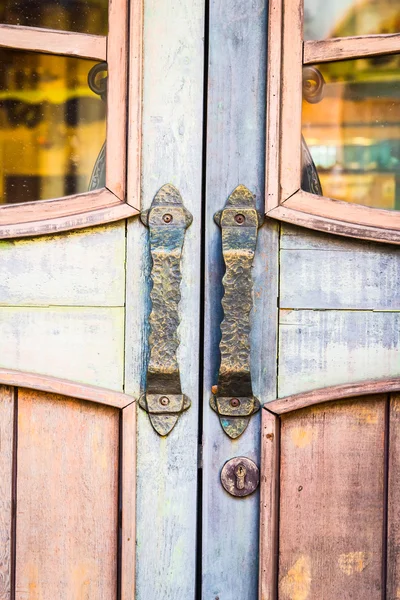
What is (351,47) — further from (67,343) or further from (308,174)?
(67,343)

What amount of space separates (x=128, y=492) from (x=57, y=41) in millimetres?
673

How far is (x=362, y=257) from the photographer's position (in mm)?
902

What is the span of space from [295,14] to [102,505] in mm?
778

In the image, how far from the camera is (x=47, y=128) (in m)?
0.93

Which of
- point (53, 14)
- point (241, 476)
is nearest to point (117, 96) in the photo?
point (53, 14)

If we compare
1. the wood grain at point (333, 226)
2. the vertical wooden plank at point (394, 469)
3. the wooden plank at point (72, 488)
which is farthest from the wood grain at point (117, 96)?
the vertical wooden plank at point (394, 469)

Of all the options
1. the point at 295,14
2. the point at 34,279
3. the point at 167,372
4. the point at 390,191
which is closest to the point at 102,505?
the point at 167,372

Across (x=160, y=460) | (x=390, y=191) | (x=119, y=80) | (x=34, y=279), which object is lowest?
(x=160, y=460)

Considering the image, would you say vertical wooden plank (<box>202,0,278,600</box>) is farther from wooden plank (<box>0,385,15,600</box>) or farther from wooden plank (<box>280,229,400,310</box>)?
wooden plank (<box>0,385,15,600</box>)

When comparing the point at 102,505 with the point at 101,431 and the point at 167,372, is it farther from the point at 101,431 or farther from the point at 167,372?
the point at 167,372

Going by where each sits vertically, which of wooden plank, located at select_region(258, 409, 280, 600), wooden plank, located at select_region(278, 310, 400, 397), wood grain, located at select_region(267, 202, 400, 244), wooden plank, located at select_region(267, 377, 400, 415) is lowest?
wooden plank, located at select_region(258, 409, 280, 600)

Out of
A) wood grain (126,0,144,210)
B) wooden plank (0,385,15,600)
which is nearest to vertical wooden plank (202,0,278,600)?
wood grain (126,0,144,210)

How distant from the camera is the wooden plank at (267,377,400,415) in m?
0.89

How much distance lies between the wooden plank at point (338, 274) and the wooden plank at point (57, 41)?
1.30 ft
